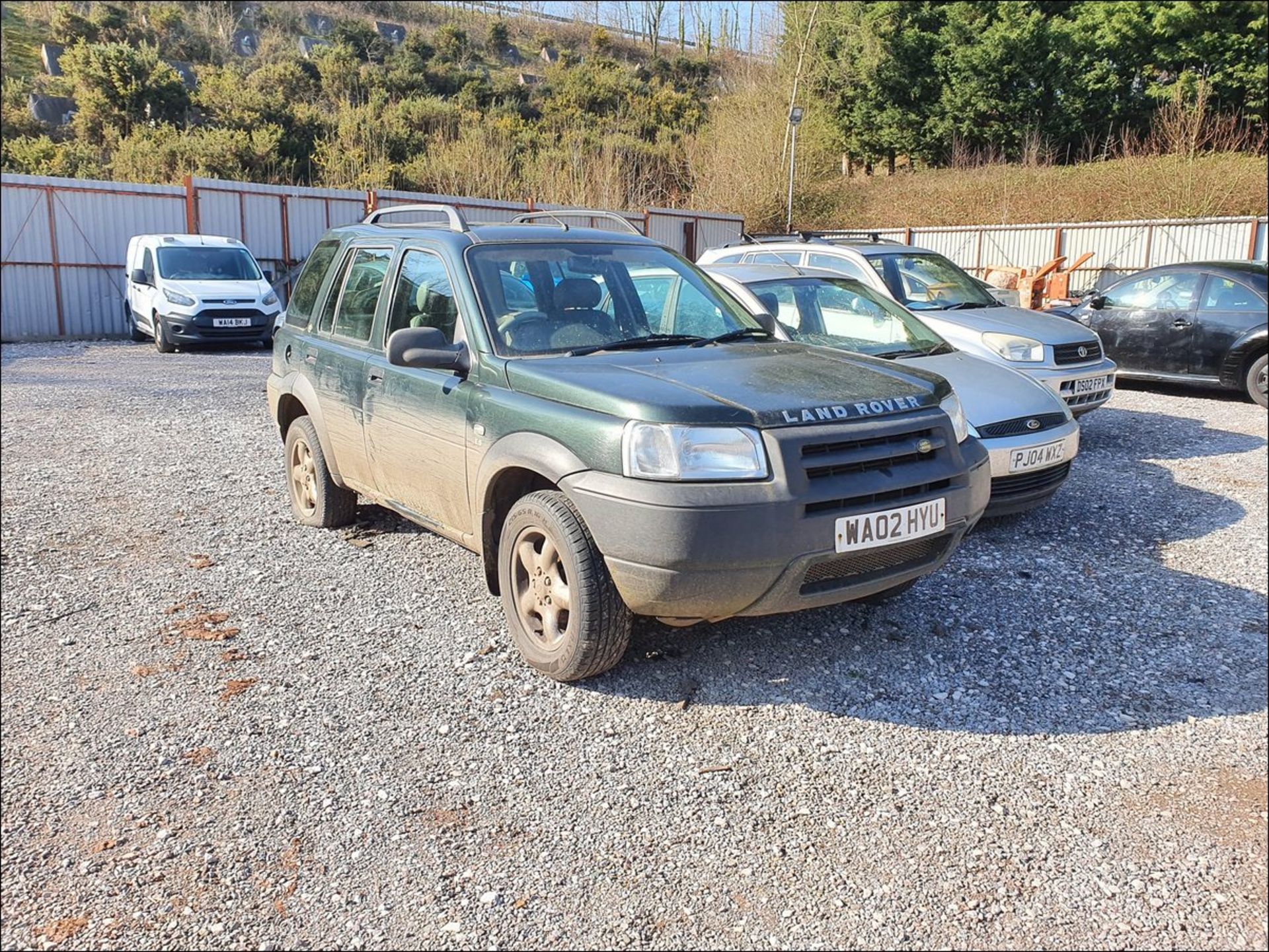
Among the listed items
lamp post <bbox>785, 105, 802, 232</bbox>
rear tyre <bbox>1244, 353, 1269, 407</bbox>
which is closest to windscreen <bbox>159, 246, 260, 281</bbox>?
lamp post <bbox>785, 105, 802, 232</bbox>

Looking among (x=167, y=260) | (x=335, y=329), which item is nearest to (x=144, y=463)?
(x=335, y=329)

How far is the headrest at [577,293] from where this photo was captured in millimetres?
4537

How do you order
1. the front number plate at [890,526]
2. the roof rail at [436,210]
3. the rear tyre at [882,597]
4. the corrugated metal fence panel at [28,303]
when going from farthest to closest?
the corrugated metal fence panel at [28,303]
the roof rail at [436,210]
the rear tyre at [882,597]
the front number plate at [890,526]

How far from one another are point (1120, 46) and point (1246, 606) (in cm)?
2911

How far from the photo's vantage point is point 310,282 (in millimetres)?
5996

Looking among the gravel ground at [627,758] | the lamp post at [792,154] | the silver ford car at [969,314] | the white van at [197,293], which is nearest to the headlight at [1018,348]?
the silver ford car at [969,314]

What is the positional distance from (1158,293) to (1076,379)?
4.45m

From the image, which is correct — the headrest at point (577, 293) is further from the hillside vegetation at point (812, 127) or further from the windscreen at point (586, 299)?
the hillside vegetation at point (812, 127)

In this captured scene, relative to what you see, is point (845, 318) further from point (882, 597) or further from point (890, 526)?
point (890, 526)

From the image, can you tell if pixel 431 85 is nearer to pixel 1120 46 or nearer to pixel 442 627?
pixel 1120 46

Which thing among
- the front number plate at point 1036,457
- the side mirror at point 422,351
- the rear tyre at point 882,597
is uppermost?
the side mirror at point 422,351

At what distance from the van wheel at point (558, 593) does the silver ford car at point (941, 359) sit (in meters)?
1.52

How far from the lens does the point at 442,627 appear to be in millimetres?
4539

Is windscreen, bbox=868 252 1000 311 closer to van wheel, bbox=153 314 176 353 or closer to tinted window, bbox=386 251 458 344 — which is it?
tinted window, bbox=386 251 458 344
